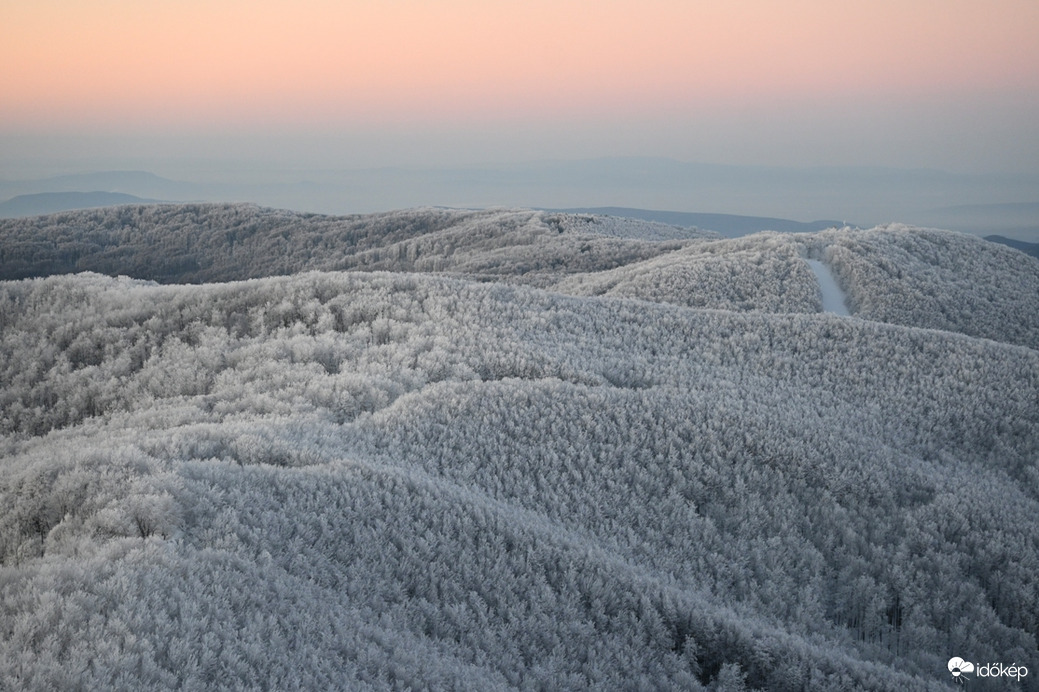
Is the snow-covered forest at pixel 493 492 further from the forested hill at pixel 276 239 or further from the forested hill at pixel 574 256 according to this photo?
the forested hill at pixel 276 239

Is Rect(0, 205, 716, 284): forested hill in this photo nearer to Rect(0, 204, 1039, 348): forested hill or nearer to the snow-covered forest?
Rect(0, 204, 1039, 348): forested hill

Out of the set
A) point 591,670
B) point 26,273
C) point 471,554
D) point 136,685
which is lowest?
point 26,273

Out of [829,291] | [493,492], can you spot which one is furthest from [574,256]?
[493,492]

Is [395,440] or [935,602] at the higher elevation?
[395,440]

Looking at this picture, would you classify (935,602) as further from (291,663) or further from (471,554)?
(291,663)

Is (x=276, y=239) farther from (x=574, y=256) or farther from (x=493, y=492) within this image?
(x=493, y=492)

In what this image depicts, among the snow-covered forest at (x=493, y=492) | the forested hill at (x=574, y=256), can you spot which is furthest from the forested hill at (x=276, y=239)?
the snow-covered forest at (x=493, y=492)

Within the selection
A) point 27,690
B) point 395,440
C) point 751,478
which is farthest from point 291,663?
point 751,478
